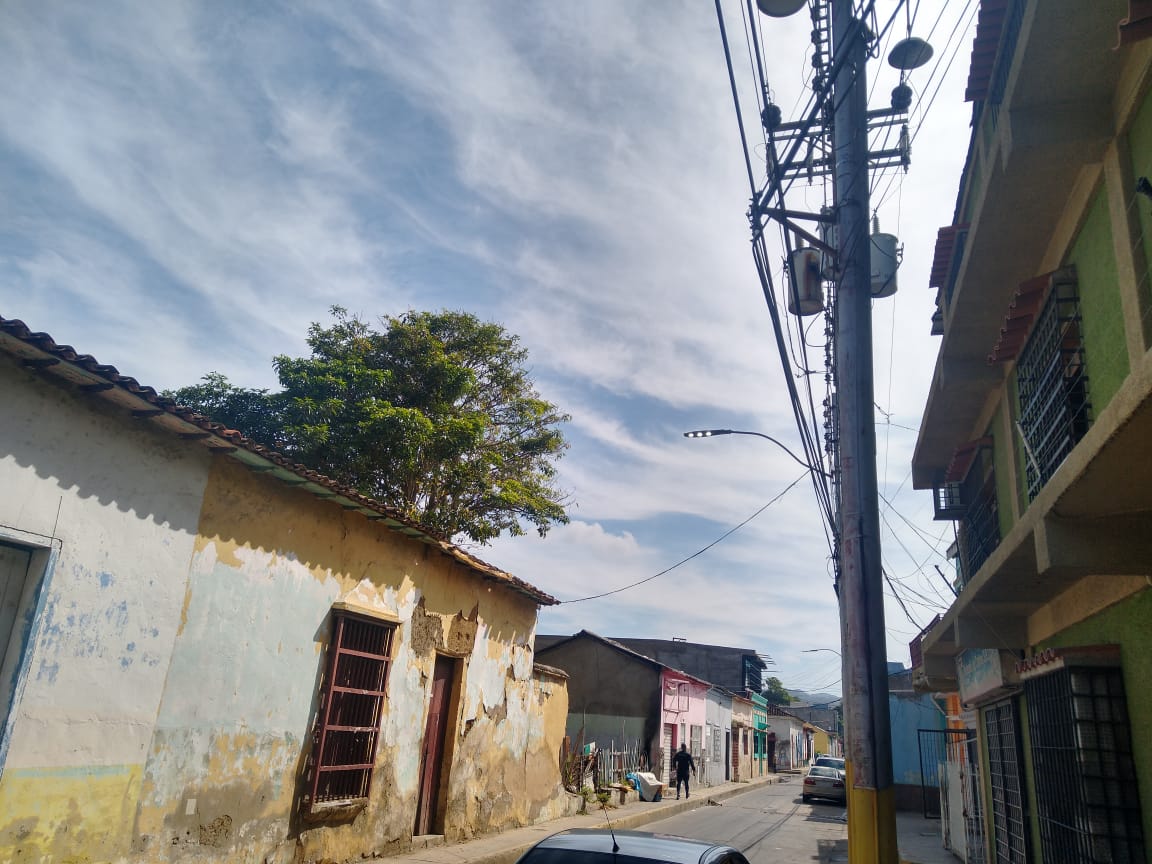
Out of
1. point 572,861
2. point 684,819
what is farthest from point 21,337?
point 684,819

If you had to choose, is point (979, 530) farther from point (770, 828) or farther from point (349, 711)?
point (770, 828)

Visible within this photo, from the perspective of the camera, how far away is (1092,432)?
4.25 m

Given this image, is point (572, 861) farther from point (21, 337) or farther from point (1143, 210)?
point (1143, 210)

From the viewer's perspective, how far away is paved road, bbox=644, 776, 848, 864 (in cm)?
1387

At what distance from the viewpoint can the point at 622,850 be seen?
4520 millimetres

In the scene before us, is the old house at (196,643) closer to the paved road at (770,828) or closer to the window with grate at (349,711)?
the window with grate at (349,711)

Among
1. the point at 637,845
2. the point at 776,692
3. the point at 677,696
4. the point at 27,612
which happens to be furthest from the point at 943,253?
the point at 776,692

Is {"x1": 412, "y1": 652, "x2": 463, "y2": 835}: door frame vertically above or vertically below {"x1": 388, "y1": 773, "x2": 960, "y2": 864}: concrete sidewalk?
above

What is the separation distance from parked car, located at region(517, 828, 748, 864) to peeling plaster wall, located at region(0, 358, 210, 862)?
12.5 ft

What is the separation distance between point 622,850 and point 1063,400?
16.4 ft

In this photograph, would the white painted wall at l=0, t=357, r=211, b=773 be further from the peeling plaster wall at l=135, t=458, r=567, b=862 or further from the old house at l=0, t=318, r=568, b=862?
the peeling plaster wall at l=135, t=458, r=567, b=862

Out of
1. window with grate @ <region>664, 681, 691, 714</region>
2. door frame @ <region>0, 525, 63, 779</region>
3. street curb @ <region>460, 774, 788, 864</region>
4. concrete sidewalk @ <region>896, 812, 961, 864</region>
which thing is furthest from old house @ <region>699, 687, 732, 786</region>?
door frame @ <region>0, 525, 63, 779</region>

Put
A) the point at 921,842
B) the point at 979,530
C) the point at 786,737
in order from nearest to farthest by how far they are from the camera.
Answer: the point at 979,530, the point at 921,842, the point at 786,737

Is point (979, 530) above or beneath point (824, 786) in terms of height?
above
